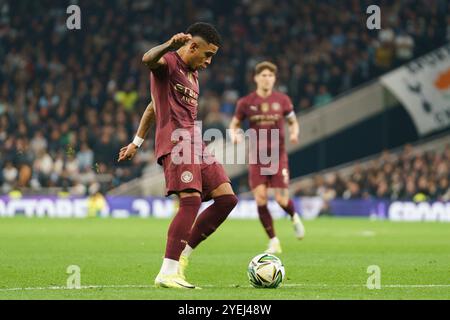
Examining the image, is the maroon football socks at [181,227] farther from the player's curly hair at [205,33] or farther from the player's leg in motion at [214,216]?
the player's curly hair at [205,33]

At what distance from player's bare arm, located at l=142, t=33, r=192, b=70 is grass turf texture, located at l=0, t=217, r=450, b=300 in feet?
6.46

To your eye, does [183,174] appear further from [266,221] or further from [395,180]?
[395,180]

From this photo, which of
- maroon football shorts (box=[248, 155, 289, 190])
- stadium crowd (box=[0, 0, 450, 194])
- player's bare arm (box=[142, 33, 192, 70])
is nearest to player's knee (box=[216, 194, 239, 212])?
player's bare arm (box=[142, 33, 192, 70])

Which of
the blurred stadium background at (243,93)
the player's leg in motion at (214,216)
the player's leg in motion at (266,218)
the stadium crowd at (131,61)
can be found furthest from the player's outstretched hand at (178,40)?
the stadium crowd at (131,61)

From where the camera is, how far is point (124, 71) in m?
31.9

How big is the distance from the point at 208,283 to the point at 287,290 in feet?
4.03

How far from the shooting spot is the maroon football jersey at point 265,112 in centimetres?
1590

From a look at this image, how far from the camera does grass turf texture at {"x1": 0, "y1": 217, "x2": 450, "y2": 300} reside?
28.9 ft

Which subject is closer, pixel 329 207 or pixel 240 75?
pixel 329 207

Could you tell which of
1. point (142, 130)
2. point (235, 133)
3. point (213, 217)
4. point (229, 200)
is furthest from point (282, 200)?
point (142, 130)

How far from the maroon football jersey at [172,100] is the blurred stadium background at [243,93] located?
691 inches

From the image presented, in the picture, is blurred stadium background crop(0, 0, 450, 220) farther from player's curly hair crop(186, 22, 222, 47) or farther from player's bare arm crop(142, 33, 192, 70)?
player's bare arm crop(142, 33, 192, 70)
